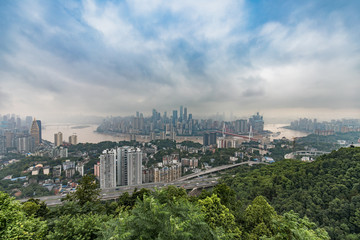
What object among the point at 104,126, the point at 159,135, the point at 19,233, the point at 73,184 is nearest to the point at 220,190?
the point at 19,233

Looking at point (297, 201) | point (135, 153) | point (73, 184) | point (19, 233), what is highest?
point (19, 233)

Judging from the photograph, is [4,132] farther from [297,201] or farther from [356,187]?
[356,187]

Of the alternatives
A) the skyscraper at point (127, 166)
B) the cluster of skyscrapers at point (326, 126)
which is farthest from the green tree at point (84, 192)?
the cluster of skyscrapers at point (326, 126)

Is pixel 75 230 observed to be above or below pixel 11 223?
below

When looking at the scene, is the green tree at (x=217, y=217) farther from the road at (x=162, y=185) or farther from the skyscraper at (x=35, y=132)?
the skyscraper at (x=35, y=132)

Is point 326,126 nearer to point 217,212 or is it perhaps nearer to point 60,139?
point 217,212

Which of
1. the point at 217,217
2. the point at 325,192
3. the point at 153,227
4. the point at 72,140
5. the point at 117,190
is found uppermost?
the point at 153,227

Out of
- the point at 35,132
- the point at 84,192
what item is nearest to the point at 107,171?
the point at 84,192
